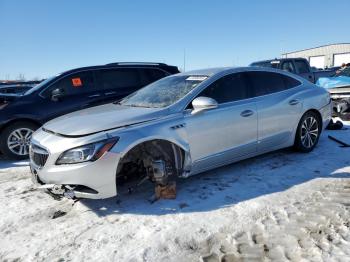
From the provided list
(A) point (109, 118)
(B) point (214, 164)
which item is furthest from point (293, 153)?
(A) point (109, 118)

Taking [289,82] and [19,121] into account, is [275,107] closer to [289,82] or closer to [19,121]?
[289,82]

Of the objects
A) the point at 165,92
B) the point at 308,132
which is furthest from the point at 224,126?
the point at 308,132

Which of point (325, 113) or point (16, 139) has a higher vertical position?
point (325, 113)

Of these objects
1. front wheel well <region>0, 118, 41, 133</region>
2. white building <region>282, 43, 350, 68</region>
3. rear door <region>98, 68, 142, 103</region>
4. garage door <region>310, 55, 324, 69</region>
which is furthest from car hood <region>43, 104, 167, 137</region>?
garage door <region>310, 55, 324, 69</region>

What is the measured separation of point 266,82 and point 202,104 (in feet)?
5.30

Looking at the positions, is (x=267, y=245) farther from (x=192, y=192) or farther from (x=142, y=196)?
(x=142, y=196)

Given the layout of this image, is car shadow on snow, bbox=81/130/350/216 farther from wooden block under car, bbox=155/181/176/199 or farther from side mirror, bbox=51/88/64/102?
side mirror, bbox=51/88/64/102

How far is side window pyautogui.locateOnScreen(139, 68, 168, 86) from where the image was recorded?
8.17 metres

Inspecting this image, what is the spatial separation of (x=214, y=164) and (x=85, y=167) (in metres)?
1.76

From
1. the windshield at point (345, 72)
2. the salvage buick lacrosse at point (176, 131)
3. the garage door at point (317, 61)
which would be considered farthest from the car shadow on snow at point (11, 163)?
the garage door at point (317, 61)

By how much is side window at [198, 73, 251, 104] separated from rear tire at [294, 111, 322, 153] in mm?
1294

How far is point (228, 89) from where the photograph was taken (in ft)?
16.5

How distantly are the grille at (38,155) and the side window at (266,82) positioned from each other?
3.06 metres

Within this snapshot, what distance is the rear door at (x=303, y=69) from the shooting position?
12.4m
